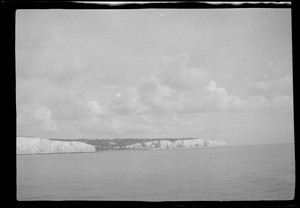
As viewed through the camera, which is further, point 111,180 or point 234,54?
point 234,54

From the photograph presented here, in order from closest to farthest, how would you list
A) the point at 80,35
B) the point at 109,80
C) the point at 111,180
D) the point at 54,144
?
1. the point at 111,180
2. the point at 109,80
3. the point at 54,144
4. the point at 80,35

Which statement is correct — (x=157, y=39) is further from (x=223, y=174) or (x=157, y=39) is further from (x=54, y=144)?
(x=223, y=174)

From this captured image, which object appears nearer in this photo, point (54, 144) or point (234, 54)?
→ point (54, 144)
